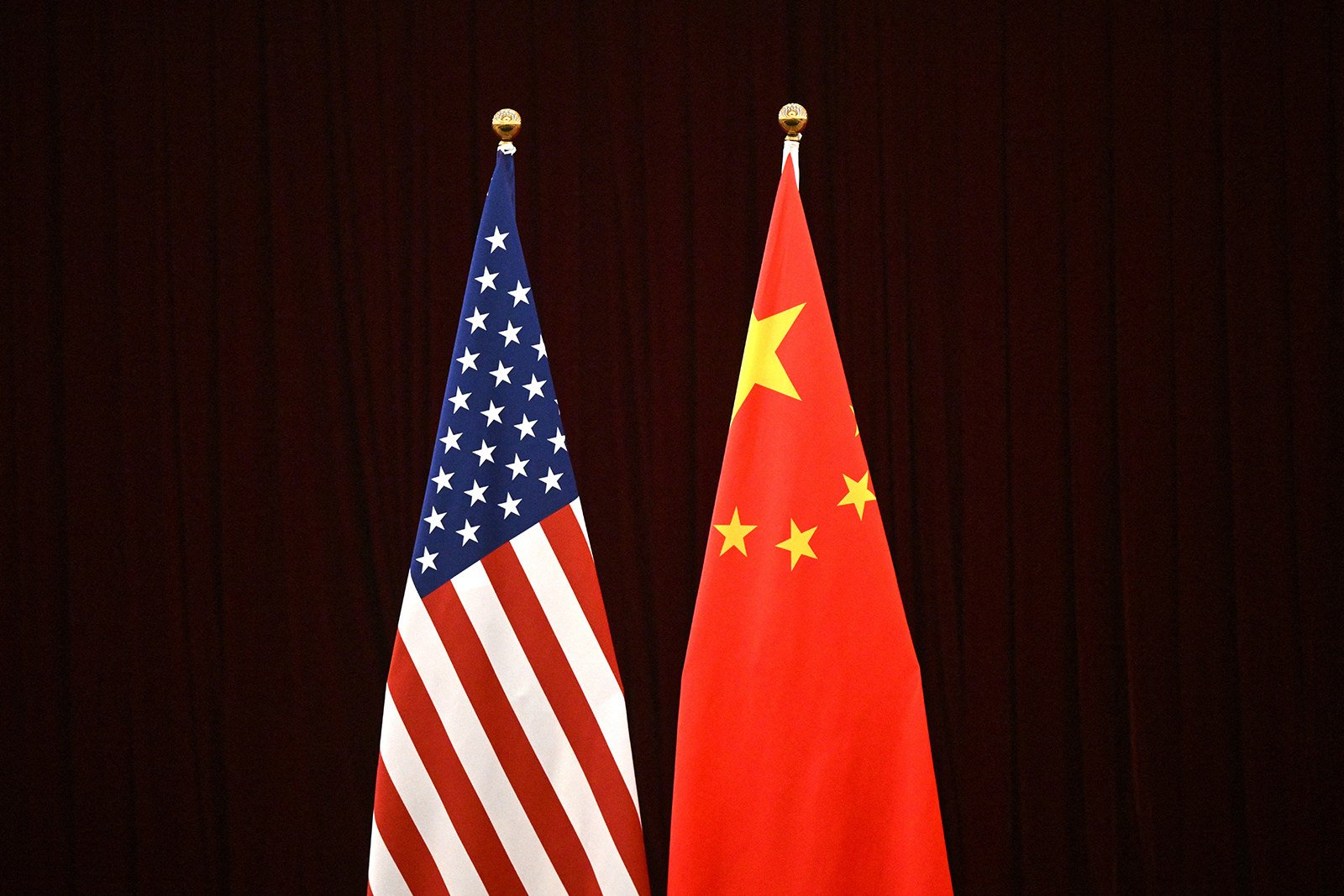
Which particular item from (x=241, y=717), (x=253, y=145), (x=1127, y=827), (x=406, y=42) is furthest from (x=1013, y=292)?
(x=241, y=717)

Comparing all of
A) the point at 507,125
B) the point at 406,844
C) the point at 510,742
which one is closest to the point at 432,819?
the point at 406,844

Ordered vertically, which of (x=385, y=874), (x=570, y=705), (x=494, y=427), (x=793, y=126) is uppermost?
(x=793, y=126)

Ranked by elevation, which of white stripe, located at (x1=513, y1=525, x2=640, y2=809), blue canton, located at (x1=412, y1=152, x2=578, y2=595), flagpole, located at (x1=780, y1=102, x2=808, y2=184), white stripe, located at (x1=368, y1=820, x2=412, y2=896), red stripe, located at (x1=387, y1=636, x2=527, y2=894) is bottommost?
white stripe, located at (x1=368, y1=820, x2=412, y2=896)

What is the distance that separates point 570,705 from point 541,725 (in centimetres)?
6

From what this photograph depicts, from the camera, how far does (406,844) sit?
162 centimetres

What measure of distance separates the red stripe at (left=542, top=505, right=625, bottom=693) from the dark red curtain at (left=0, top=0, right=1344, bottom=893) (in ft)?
2.51

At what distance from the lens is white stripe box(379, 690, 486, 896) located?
162 cm

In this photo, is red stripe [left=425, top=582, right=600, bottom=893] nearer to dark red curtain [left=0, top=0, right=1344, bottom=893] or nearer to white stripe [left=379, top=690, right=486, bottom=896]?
white stripe [left=379, top=690, right=486, bottom=896]

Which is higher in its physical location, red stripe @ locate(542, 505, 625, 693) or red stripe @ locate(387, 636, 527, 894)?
red stripe @ locate(542, 505, 625, 693)

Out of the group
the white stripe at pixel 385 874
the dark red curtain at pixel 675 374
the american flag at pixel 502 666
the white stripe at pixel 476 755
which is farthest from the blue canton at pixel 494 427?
the dark red curtain at pixel 675 374

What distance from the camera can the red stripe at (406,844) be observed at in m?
1.62

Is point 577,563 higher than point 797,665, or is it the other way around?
point 577,563

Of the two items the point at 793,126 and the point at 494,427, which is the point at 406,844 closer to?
the point at 494,427

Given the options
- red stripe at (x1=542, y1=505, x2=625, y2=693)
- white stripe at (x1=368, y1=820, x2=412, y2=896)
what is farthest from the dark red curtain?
white stripe at (x1=368, y1=820, x2=412, y2=896)
